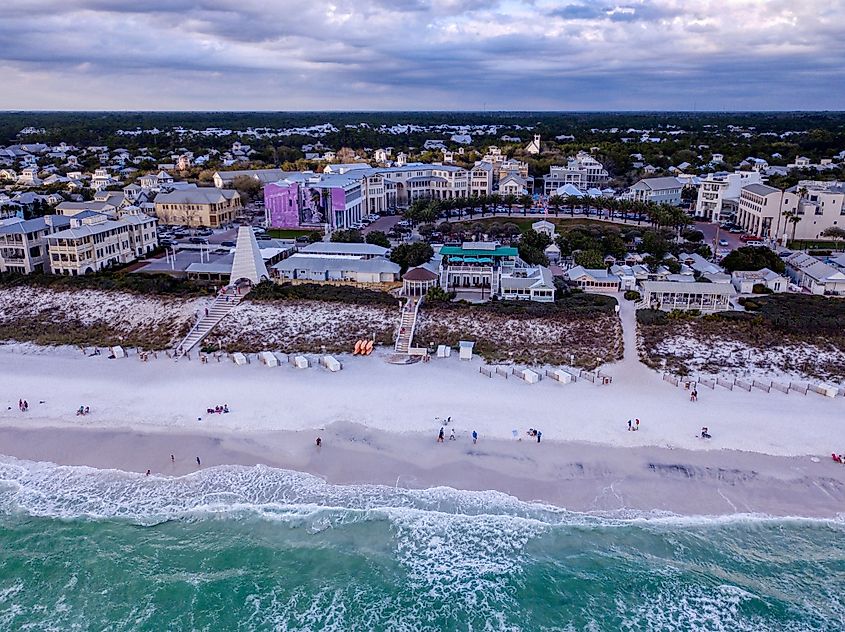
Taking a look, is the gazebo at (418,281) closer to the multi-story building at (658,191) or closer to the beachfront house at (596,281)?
the beachfront house at (596,281)

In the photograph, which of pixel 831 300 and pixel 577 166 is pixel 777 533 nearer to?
pixel 831 300

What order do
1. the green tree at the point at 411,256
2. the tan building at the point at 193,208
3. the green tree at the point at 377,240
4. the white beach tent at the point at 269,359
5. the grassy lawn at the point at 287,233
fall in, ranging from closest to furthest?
the white beach tent at the point at 269,359, the green tree at the point at 411,256, the green tree at the point at 377,240, the grassy lawn at the point at 287,233, the tan building at the point at 193,208

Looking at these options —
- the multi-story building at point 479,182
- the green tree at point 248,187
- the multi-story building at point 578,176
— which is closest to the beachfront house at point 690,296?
the multi-story building at point 479,182

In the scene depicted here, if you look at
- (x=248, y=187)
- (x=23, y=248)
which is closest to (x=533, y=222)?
(x=248, y=187)

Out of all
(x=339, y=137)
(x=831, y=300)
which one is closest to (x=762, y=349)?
(x=831, y=300)

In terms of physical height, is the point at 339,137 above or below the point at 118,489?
above

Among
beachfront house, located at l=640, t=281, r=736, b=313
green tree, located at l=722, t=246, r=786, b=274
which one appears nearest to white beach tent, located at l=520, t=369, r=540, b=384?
beachfront house, located at l=640, t=281, r=736, b=313
